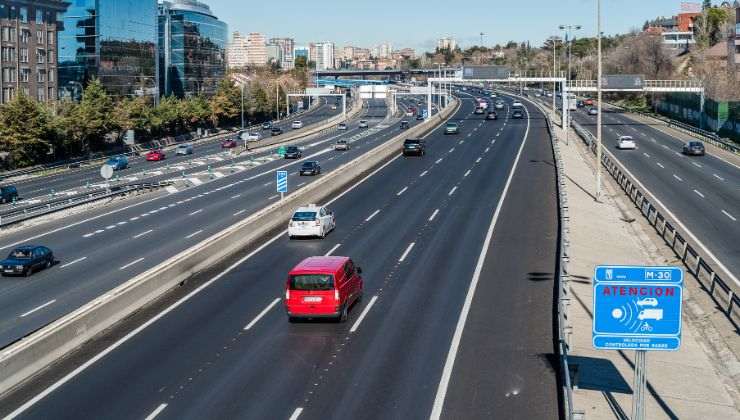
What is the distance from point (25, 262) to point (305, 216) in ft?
37.3

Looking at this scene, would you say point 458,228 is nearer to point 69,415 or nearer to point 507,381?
point 507,381

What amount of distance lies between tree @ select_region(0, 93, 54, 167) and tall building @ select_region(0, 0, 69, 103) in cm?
2165

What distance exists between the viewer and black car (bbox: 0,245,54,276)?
34.5 meters

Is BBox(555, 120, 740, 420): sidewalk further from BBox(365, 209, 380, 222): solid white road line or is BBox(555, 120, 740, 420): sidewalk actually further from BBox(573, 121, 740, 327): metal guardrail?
BBox(365, 209, 380, 222): solid white road line

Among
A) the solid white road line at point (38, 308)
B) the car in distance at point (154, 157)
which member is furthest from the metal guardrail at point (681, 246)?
the car in distance at point (154, 157)

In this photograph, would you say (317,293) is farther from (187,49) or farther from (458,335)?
(187,49)

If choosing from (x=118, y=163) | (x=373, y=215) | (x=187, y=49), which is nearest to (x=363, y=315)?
(x=373, y=215)

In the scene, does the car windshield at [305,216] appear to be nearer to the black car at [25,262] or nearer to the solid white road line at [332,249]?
the solid white road line at [332,249]

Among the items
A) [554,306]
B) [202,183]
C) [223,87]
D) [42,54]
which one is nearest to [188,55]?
[223,87]

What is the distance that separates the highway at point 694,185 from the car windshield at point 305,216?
16233mm

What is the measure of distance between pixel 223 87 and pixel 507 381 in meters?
130

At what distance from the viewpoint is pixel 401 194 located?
171 ft

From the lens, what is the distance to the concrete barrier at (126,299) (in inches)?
798

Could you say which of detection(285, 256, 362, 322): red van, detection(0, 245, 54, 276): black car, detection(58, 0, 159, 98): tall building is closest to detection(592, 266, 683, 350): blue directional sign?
detection(285, 256, 362, 322): red van
